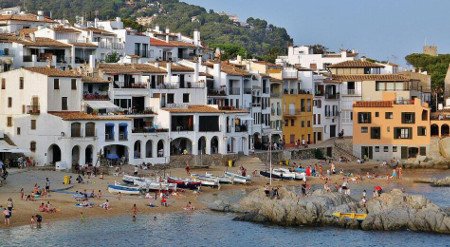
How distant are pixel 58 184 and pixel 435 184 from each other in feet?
114

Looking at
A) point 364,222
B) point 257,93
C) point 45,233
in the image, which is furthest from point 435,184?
point 45,233

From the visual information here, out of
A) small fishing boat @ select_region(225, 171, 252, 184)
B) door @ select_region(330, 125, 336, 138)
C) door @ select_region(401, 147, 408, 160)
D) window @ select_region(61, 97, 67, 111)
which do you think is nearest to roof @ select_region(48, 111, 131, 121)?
window @ select_region(61, 97, 67, 111)

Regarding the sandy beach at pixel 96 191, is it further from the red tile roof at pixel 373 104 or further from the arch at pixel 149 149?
the red tile roof at pixel 373 104

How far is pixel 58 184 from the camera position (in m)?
73.1

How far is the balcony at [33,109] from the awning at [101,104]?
14.6 feet

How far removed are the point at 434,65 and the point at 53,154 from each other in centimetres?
8642

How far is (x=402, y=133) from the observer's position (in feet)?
353

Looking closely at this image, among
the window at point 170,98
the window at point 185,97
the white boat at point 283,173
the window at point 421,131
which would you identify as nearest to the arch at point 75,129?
the window at point 170,98

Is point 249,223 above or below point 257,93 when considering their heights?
below

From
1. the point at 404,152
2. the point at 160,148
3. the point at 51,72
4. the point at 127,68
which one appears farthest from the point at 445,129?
the point at 51,72

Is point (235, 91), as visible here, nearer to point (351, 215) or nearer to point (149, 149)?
point (149, 149)

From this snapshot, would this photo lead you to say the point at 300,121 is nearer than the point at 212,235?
No

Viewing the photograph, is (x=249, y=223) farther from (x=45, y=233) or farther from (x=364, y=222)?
(x=45, y=233)

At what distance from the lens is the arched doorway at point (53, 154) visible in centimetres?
8106
